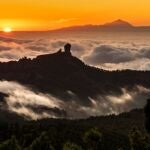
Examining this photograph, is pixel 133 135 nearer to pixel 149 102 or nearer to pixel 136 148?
pixel 136 148

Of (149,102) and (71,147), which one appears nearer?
(149,102)

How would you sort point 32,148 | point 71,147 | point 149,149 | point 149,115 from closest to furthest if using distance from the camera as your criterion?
point 149,149 → point 149,115 → point 71,147 → point 32,148

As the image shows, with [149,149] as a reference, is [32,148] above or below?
below

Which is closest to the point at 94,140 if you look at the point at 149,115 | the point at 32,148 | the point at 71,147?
the point at 71,147

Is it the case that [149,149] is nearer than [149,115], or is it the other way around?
[149,149]

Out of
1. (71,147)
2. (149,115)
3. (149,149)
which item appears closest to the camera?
(149,149)

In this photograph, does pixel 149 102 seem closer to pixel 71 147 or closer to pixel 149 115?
pixel 149 115

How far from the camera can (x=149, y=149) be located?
152 m

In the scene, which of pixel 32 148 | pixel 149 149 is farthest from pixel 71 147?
pixel 149 149

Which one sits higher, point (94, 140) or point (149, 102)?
point (149, 102)

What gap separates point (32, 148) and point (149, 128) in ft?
169

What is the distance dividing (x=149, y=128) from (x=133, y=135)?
12.5 metres

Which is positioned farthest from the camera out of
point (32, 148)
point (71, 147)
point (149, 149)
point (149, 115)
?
point (32, 148)

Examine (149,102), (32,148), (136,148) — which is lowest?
(32,148)
